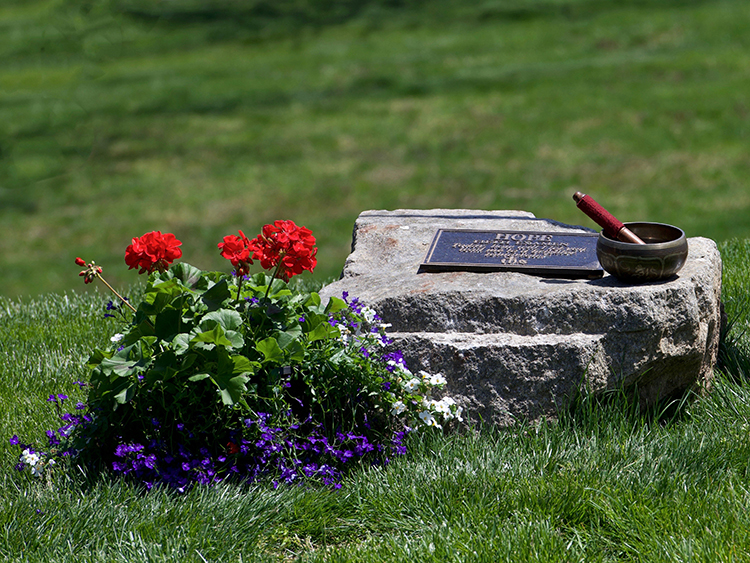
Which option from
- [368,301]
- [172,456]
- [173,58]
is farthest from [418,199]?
[173,58]

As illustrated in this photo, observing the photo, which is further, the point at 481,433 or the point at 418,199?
the point at 418,199

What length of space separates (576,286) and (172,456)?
187 centimetres

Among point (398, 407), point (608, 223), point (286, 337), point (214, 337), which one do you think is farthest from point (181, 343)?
point (608, 223)

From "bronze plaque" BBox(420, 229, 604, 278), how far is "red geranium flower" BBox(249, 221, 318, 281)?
0.79 m

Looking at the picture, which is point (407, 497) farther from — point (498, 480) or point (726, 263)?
point (726, 263)

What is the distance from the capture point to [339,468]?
338 centimetres

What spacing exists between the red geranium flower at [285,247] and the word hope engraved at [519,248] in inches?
39.8

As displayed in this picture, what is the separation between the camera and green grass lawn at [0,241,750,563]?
280 centimetres

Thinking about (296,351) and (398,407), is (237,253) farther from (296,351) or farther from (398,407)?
(398,407)

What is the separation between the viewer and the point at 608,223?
11.7 feet

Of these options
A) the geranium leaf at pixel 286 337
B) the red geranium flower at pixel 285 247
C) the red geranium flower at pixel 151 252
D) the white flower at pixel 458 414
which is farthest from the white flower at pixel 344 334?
the red geranium flower at pixel 151 252

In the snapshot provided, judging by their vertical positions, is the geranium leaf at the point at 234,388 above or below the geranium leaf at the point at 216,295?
below

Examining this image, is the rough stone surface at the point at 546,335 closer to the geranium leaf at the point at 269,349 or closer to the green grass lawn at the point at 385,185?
the green grass lawn at the point at 385,185

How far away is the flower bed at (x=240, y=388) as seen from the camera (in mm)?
3139
